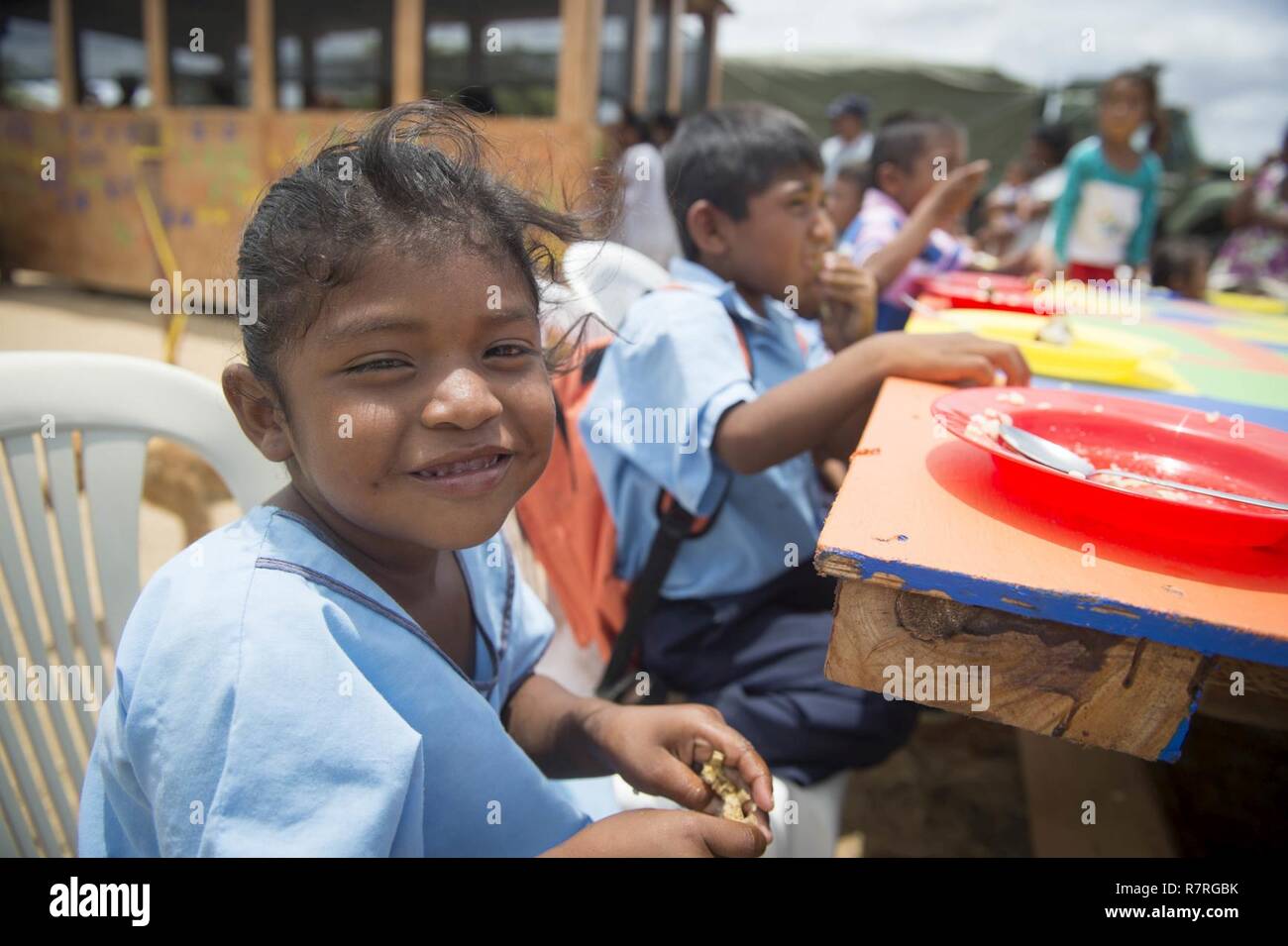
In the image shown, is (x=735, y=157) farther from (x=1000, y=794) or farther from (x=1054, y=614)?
(x=1000, y=794)

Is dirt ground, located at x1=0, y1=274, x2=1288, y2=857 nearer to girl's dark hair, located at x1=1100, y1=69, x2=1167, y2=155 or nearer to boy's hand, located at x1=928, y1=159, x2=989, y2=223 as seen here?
boy's hand, located at x1=928, y1=159, x2=989, y2=223

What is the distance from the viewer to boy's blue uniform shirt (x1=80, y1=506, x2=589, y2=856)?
71 cm

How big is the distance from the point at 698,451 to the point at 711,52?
9429 mm

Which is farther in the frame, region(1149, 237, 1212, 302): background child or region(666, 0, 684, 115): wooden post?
region(666, 0, 684, 115): wooden post

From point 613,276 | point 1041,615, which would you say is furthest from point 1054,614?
point 613,276

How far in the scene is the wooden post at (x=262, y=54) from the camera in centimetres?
697

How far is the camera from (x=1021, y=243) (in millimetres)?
7105

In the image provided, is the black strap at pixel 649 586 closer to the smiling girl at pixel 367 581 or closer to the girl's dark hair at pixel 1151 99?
the smiling girl at pixel 367 581

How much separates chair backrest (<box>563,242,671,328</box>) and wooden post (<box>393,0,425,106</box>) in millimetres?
5308

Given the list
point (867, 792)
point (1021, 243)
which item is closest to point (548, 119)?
point (1021, 243)

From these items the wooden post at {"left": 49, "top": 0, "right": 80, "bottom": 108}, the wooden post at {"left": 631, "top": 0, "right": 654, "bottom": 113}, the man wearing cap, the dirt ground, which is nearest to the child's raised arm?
the dirt ground

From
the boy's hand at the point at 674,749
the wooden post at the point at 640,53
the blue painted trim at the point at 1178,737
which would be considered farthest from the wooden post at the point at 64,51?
the blue painted trim at the point at 1178,737

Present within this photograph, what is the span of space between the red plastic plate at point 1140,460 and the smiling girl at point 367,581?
0.48 m
